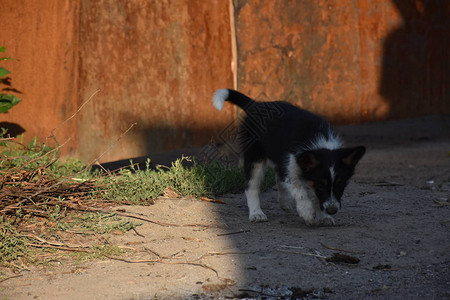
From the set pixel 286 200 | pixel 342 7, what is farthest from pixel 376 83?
pixel 286 200

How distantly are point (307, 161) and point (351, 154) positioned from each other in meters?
0.33

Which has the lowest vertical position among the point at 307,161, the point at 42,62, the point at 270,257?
the point at 270,257

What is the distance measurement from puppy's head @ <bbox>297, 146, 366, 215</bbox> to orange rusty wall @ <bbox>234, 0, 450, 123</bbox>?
10.8 feet

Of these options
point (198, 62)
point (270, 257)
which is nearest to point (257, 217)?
point (270, 257)

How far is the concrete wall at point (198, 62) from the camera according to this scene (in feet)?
21.4

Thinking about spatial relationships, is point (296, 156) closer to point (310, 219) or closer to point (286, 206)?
point (310, 219)

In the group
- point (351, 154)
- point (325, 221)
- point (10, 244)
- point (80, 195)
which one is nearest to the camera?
point (10, 244)

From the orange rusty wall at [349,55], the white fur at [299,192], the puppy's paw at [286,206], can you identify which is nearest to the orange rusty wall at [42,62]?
the orange rusty wall at [349,55]

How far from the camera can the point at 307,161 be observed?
4.25 metres

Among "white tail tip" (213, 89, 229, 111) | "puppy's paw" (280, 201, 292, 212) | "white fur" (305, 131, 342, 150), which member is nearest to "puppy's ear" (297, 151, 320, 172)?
"white fur" (305, 131, 342, 150)

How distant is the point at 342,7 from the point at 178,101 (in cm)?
276

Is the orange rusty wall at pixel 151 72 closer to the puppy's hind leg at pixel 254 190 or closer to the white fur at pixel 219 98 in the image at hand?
the white fur at pixel 219 98

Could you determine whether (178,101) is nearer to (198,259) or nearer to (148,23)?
(148,23)

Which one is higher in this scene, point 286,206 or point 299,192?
point 299,192
